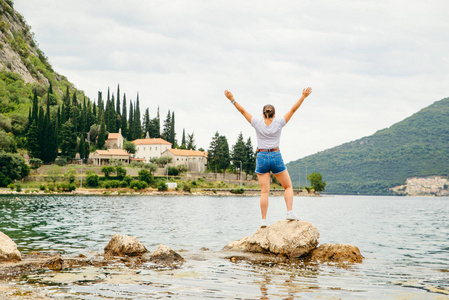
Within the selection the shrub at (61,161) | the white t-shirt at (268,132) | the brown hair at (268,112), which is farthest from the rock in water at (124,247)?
the shrub at (61,161)

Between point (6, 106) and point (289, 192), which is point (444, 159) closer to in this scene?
point (6, 106)

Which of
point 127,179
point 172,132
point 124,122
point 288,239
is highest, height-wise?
point 124,122

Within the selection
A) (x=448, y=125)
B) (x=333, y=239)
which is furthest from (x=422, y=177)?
(x=333, y=239)

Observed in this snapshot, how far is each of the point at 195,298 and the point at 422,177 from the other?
184994 millimetres

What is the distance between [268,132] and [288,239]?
2970 mm

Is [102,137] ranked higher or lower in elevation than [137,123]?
lower

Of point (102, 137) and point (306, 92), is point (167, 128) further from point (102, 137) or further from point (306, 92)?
point (306, 92)

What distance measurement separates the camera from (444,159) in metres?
177

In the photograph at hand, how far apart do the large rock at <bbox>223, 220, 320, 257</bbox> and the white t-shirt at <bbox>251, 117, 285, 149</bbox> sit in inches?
97.0

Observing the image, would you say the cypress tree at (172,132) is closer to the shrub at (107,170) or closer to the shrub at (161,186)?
the shrub at (161,186)

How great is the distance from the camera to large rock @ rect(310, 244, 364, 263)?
10.6 metres

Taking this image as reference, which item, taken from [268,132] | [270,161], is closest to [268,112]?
[268,132]

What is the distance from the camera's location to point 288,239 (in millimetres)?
10508

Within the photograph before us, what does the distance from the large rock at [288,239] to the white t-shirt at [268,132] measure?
8.09 ft
